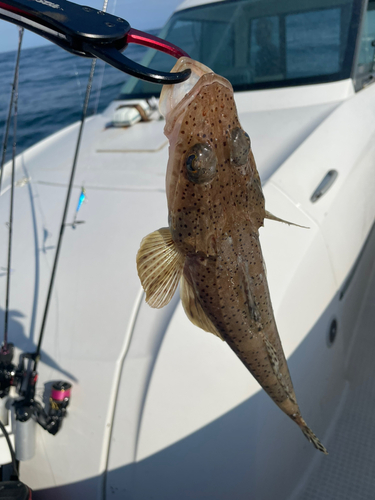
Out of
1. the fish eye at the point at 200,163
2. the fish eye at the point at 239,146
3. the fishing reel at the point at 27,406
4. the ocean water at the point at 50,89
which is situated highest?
the ocean water at the point at 50,89

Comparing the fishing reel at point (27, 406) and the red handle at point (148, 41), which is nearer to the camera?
the red handle at point (148, 41)

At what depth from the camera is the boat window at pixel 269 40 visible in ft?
11.9

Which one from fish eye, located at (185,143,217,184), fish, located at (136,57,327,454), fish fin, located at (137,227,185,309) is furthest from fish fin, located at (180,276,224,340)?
fish eye, located at (185,143,217,184)

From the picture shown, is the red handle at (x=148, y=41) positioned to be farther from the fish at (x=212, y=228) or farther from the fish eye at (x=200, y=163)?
the fish eye at (x=200, y=163)

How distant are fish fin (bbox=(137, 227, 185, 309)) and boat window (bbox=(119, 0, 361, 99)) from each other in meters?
2.83

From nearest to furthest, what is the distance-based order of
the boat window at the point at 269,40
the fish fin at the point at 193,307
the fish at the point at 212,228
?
the fish at the point at 212,228, the fish fin at the point at 193,307, the boat window at the point at 269,40

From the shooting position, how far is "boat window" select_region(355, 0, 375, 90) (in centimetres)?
366

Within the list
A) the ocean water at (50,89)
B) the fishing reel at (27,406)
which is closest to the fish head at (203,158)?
the fishing reel at (27,406)

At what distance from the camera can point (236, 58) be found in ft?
12.7

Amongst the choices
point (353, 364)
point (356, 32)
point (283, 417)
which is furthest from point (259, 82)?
point (283, 417)

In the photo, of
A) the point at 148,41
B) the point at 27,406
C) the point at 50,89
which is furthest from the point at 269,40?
the point at 27,406

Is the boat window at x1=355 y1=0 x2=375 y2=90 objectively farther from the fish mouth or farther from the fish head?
the fish mouth

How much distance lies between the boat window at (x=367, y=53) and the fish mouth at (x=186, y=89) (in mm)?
3047

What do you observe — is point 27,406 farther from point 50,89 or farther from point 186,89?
point 50,89
